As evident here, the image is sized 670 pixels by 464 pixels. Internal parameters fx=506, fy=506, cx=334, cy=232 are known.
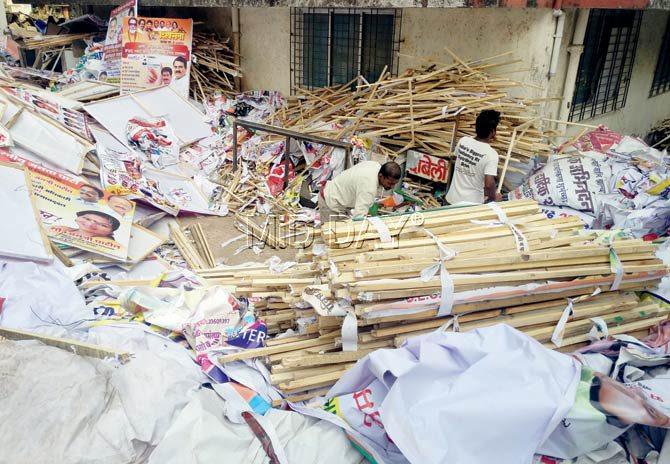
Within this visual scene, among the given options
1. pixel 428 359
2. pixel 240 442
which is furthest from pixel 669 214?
pixel 240 442

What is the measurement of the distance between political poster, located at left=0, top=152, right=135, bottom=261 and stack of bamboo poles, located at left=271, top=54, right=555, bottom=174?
329 centimetres

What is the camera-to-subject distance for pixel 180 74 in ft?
31.1

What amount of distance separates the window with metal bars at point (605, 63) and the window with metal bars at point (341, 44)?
2966 millimetres

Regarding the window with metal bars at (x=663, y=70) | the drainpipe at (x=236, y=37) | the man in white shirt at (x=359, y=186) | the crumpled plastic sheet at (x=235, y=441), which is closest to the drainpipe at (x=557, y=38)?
the man in white shirt at (x=359, y=186)

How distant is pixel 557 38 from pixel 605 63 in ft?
9.04

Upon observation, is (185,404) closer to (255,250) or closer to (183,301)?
(183,301)

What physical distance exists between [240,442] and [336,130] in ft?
18.6

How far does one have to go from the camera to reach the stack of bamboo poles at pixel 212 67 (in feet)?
32.8

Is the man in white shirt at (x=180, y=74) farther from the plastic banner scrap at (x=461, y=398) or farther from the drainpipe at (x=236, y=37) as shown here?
the plastic banner scrap at (x=461, y=398)

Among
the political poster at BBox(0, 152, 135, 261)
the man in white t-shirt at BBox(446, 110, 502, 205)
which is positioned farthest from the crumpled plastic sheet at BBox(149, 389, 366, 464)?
the man in white t-shirt at BBox(446, 110, 502, 205)

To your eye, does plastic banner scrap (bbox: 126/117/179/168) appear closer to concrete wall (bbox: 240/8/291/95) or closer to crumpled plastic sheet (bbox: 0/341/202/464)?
concrete wall (bbox: 240/8/291/95)

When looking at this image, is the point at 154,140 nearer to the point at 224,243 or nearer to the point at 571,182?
the point at 224,243

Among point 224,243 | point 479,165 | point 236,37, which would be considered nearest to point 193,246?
point 224,243

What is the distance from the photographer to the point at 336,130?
24.5ft
